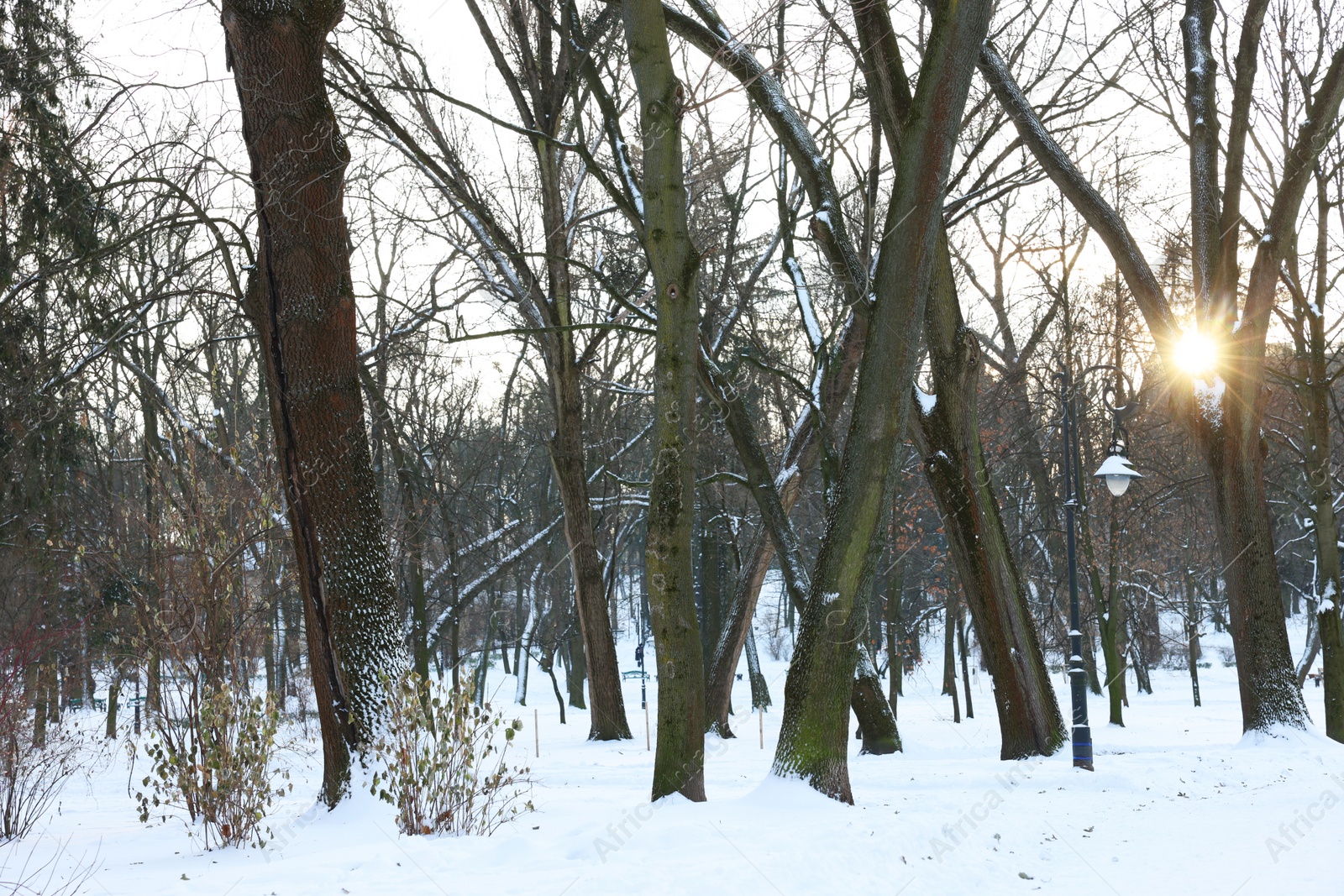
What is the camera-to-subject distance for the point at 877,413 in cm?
714

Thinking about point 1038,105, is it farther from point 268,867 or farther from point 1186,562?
point 1186,562

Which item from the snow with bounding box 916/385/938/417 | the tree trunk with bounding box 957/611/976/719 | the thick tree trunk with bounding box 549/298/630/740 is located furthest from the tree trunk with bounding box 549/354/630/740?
the tree trunk with bounding box 957/611/976/719

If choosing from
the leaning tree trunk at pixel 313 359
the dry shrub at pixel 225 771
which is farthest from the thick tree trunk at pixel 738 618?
the dry shrub at pixel 225 771

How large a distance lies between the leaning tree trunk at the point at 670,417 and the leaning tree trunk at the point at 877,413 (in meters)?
0.92

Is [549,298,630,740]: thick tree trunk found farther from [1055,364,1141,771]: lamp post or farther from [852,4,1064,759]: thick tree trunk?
[1055,364,1141,771]: lamp post

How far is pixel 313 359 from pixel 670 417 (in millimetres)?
2585

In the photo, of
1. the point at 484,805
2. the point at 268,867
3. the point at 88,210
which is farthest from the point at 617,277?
the point at 268,867

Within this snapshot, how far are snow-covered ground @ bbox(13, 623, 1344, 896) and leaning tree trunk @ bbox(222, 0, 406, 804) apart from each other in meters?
0.93

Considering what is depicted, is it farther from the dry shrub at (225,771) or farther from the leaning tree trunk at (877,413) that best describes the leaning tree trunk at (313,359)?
the leaning tree trunk at (877,413)

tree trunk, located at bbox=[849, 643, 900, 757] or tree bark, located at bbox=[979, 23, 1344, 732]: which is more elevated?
tree bark, located at bbox=[979, 23, 1344, 732]

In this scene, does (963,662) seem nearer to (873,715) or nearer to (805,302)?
(873,715)

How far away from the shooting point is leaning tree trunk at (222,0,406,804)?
269 inches

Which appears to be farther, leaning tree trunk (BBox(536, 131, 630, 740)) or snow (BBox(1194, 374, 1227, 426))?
leaning tree trunk (BBox(536, 131, 630, 740))

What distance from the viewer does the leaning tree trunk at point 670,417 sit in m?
6.41
